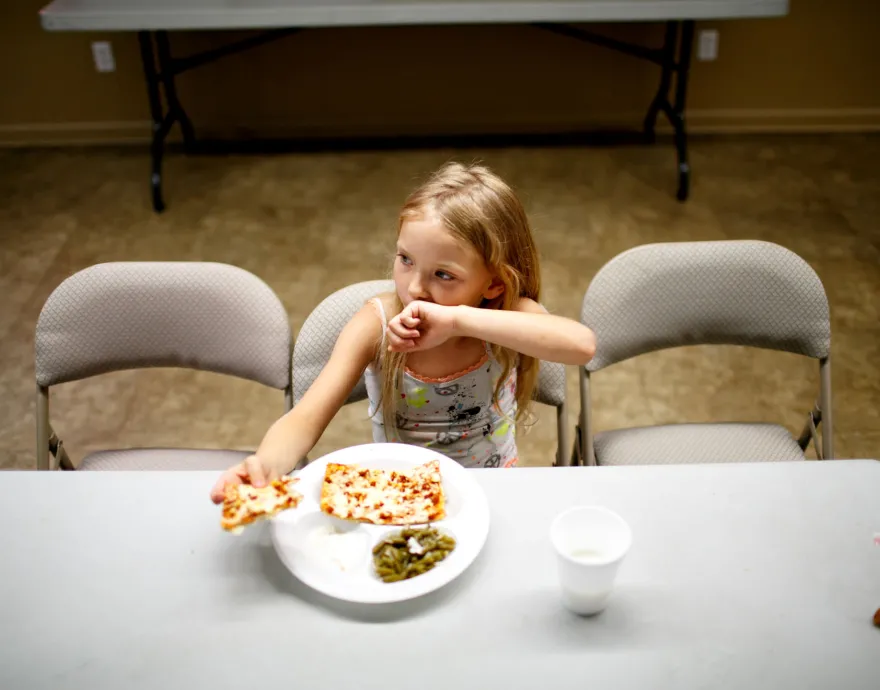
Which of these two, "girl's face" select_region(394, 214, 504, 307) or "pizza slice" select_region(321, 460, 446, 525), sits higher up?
"girl's face" select_region(394, 214, 504, 307)

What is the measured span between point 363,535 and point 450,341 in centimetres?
43

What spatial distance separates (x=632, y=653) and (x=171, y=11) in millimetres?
2696

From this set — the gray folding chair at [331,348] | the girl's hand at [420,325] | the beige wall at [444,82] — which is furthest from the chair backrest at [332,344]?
the beige wall at [444,82]

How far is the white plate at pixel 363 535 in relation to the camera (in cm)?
96

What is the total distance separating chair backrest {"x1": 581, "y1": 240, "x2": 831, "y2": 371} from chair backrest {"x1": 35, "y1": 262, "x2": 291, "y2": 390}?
59cm

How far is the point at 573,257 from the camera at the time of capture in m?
2.96

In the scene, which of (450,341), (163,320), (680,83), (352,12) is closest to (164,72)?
(352,12)

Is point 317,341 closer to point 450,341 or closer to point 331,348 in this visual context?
point 331,348

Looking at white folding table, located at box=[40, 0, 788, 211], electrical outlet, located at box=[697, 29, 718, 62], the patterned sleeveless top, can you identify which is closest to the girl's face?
the patterned sleeveless top

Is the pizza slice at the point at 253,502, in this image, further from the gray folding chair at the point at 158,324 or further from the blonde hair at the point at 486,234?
the gray folding chair at the point at 158,324

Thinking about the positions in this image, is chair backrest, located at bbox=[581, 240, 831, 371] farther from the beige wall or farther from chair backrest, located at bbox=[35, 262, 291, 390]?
the beige wall

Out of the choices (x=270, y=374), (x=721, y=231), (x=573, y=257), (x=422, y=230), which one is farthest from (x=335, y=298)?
(x=721, y=231)

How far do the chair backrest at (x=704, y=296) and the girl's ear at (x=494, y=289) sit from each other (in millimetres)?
271

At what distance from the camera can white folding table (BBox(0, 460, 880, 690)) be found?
0.89 meters
